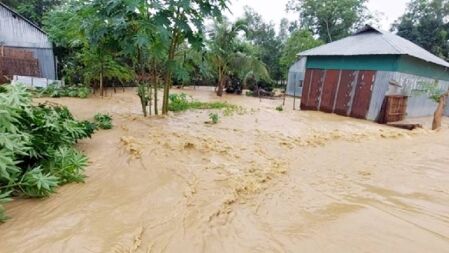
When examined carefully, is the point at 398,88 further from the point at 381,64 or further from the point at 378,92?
the point at 381,64

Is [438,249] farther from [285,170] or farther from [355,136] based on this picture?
[355,136]

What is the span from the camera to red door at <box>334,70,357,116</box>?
1145 centimetres

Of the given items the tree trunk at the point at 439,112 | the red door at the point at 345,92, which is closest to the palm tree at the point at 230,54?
the red door at the point at 345,92

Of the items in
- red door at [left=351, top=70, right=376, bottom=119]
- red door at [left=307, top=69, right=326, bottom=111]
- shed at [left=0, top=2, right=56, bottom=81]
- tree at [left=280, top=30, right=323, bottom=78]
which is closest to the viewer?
red door at [left=351, top=70, right=376, bottom=119]

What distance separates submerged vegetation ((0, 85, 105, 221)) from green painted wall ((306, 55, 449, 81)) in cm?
1044

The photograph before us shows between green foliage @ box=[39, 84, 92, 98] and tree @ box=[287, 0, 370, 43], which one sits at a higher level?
tree @ box=[287, 0, 370, 43]

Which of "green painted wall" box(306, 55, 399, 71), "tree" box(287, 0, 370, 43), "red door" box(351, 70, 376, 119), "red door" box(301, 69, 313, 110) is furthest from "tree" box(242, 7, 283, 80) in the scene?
"red door" box(351, 70, 376, 119)

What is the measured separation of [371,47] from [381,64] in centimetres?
85

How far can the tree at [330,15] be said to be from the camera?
1026 inches

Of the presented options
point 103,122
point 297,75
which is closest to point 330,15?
point 297,75

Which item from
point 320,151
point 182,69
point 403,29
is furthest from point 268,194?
point 403,29

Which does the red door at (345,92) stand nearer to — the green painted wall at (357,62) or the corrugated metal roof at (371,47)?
the green painted wall at (357,62)

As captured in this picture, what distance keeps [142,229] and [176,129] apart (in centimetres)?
396

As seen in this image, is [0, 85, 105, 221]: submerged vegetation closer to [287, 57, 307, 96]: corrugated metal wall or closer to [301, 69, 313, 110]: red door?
[301, 69, 313, 110]: red door
